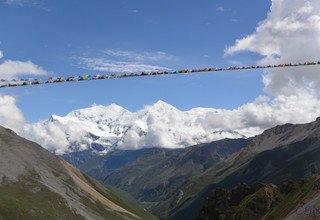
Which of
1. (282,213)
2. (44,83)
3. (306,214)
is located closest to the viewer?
(44,83)

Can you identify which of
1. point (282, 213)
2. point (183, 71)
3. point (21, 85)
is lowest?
point (282, 213)

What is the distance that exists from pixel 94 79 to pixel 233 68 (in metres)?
17.3

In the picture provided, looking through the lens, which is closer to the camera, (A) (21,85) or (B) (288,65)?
(A) (21,85)

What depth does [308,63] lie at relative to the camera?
6397 centimetres

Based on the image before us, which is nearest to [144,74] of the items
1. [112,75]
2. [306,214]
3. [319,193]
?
[112,75]

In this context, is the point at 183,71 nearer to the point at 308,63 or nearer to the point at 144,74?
the point at 144,74

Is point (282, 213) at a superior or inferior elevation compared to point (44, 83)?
inferior

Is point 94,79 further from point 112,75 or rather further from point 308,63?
point 308,63

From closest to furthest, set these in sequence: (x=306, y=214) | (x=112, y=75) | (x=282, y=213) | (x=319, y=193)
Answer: (x=112, y=75) → (x=306, y=214) → (x=319, y=193) → (x=282, y=213)

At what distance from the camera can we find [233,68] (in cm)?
6353

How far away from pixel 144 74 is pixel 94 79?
6.23 m

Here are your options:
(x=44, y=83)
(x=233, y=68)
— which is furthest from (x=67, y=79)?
(x=233, y=68)

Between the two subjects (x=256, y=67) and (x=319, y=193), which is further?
(x=319, y=193)

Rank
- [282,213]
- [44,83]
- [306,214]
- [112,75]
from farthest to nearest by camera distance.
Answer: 1. [282,213]
2. [306,214]
3. [112,75]
4. [44,83]
